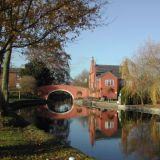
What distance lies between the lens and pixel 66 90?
3907 inches

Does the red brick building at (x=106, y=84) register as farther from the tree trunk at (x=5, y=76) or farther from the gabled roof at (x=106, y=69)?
the tree trunk at (x=5, y=76)

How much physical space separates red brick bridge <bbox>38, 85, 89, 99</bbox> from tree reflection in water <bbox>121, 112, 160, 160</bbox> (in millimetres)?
58789

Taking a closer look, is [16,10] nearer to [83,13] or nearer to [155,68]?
[83,13]

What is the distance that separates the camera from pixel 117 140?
2695 centimetres

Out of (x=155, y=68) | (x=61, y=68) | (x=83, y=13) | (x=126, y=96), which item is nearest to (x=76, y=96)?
(x=61, y=68)

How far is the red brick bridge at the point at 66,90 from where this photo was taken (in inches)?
3684

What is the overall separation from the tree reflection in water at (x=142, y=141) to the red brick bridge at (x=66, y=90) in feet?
193

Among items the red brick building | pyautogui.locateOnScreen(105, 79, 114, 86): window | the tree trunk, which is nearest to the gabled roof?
the red brick building

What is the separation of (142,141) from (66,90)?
7387 centimetres

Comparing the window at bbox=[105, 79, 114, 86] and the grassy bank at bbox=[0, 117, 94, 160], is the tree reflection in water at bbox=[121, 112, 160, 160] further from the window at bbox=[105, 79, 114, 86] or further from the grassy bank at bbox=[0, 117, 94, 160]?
the window at bbox=[105, 79, 114, 86]

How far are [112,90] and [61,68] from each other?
14.0m

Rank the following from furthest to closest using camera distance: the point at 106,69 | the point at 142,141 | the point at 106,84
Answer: the point at 106,69
the point at 106,84
the point at 142,141

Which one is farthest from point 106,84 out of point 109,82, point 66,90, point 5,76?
point 5,76

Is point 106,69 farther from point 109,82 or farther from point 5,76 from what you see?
point 5,76
